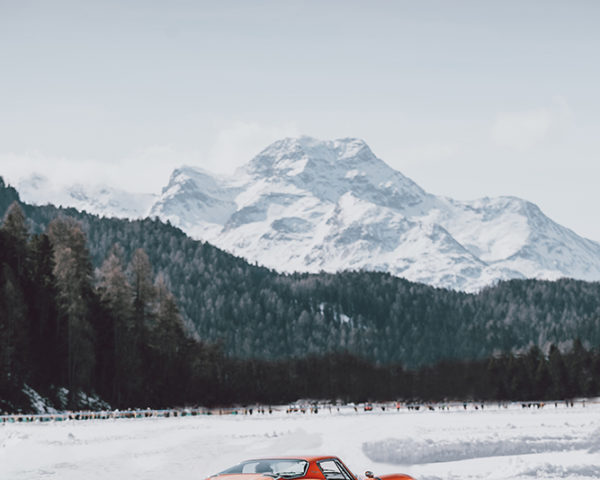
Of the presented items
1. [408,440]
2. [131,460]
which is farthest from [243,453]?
[408,440]

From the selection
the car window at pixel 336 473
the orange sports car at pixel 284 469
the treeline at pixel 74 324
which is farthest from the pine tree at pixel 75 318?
the orange sports car at pixel 284 469

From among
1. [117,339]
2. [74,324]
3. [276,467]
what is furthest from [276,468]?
[117,339]

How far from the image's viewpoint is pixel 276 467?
1925cm

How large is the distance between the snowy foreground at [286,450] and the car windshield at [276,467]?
44.3ft

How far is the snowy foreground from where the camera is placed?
112 feet

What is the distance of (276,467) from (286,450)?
2511cm

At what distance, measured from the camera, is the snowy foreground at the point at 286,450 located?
34141mm

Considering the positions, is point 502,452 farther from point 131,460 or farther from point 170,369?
point 170,369

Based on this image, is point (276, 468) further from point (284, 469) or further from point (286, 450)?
point (286, 450)

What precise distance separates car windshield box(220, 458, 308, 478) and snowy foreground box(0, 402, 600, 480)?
13.5m

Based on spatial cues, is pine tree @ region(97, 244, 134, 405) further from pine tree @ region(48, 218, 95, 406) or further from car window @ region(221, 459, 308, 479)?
car window @ region(221, 459, 308, 479)

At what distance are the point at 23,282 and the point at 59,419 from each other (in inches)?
796

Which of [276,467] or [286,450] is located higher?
[276,467]

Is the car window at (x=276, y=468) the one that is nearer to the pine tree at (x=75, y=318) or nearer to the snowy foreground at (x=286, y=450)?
the snowy foreground at (x=286, y=450)
